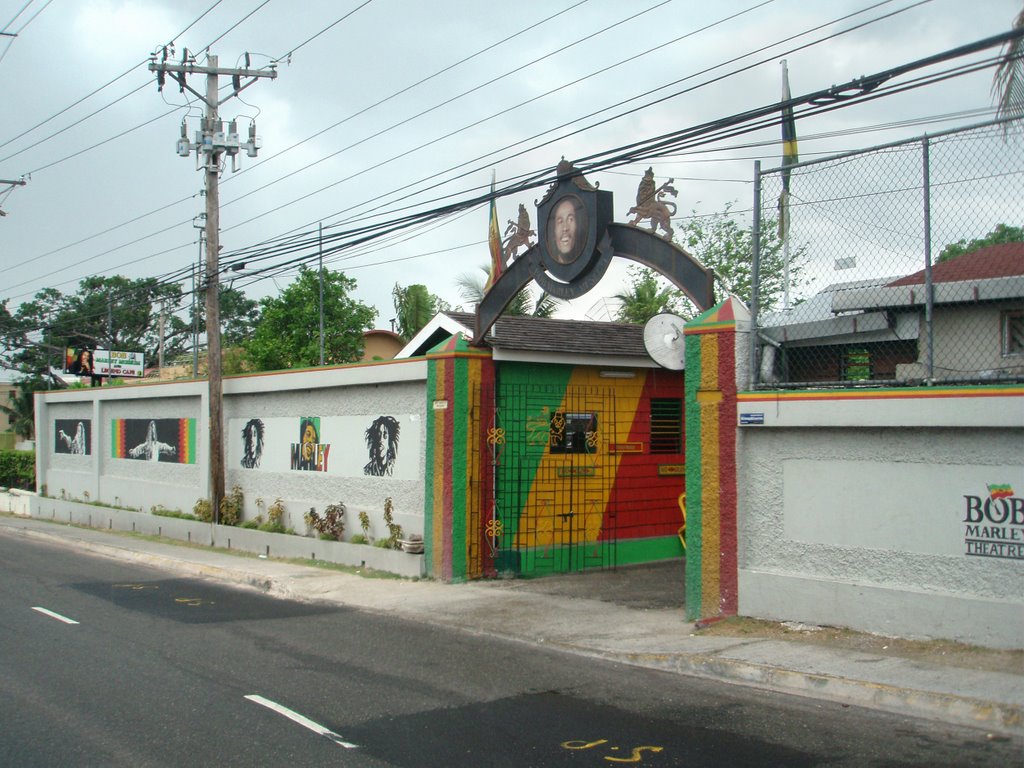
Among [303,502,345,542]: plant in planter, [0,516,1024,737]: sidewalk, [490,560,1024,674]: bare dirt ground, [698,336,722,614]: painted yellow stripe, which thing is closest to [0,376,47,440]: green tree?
[0,516,1024,737]: sidewalk

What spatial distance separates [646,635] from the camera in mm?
10695

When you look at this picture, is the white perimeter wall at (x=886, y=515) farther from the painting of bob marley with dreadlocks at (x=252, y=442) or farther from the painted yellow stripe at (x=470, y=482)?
the painting of bob marley with dreadlocks at (x=252, y=442)

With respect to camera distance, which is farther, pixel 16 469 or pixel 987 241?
pixel 16 469

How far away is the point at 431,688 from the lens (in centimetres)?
866

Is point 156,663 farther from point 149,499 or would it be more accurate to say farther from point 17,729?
point 149,499

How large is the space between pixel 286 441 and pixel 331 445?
209 centimetres

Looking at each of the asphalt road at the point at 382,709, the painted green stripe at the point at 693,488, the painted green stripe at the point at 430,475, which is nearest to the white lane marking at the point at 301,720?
the asphalt road at the point at 382,709

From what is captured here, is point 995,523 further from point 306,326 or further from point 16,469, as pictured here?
point 16,469

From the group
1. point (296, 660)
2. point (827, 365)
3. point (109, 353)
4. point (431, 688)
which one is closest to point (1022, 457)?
point (827, 365)

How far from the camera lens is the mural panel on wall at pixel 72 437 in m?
31.4

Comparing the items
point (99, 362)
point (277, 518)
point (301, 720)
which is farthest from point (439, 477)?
point (99, 362)

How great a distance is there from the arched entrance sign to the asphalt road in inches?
193

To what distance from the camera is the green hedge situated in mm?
46406

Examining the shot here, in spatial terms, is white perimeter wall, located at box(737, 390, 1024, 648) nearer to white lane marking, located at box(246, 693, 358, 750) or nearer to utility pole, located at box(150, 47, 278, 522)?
white lane marking, located at box(246, 693, 358, 750)
